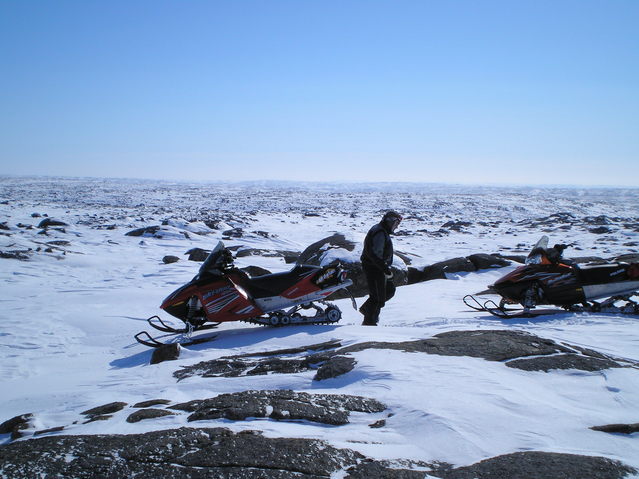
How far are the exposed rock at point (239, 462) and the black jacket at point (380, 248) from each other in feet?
14.7

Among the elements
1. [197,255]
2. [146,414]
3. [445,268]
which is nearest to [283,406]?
[146,414]

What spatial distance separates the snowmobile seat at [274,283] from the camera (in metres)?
6.71

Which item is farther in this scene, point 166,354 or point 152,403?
point 166,354

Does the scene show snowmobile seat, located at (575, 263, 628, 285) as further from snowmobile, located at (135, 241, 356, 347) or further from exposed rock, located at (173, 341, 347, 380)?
exposed rock, located at (173, 341, 347, 380)

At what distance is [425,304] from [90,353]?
19.3 ft

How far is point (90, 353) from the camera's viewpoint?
20.0ft

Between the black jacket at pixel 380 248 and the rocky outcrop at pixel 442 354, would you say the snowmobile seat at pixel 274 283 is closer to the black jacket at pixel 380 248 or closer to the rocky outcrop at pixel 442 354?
the black jacket at pixel 380 248

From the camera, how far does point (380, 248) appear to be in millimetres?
6836

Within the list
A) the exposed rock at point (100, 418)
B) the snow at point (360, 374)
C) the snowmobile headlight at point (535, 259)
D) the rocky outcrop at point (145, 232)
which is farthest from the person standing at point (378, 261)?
the rocky outcrop at point (145, 232)

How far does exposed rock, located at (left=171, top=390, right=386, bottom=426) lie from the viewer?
3.01m

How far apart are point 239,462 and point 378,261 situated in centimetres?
479

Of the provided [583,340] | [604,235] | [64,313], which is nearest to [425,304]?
[583,340]

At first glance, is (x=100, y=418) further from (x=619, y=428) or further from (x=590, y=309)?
(x=590, y=309)

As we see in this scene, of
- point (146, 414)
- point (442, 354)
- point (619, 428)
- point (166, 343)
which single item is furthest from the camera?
point (166, 343)
